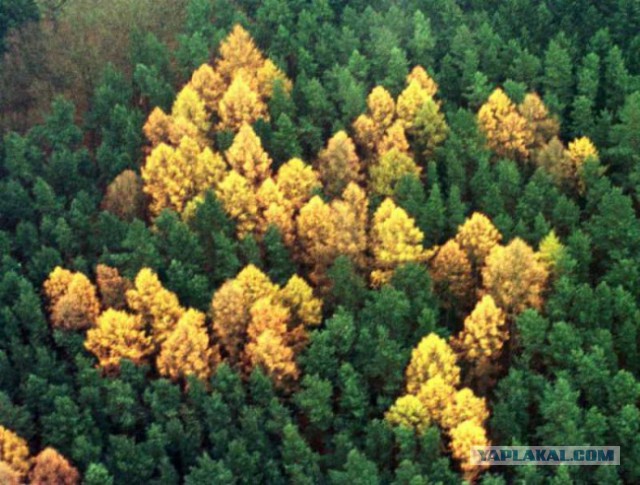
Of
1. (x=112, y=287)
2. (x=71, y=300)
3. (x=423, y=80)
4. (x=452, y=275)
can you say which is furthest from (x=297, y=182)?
(x=71, y=300)

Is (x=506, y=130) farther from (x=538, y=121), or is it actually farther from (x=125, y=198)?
(x=125, y=198)

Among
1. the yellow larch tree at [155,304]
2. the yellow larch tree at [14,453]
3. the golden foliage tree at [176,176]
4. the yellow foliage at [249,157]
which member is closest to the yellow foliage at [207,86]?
the yellow foliage at [249,157]

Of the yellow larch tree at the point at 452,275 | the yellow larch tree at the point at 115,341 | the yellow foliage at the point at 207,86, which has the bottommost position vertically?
the yellow larch tree at the point at 115,341

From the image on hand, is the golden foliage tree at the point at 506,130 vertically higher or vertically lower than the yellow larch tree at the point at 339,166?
higher

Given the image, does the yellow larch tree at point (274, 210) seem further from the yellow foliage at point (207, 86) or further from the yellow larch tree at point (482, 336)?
the yellow larch tree at point (482, 336)

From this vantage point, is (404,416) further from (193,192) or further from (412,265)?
(193,192)

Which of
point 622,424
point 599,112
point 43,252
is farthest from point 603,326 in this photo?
point 43,252

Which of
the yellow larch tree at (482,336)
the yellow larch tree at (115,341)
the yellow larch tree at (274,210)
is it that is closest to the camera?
the yellow larch tree at (482,336)
